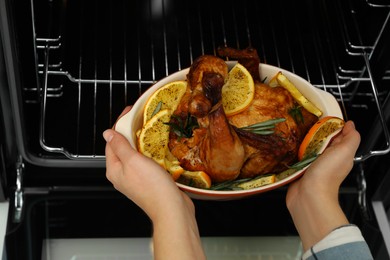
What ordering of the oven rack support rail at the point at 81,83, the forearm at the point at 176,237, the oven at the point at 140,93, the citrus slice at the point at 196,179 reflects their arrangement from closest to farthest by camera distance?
the forearm at the point at 176,237, the citrus slice at the point at 196,179, the oven rack support rail at the point at 81,83, the oven at the point at 140,93

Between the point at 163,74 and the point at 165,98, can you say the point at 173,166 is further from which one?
the point at 163,74

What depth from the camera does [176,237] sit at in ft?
3.69

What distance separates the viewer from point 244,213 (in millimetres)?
1586

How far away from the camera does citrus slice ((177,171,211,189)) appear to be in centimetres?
122

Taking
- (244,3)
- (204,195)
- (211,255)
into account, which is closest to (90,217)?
(211,255)

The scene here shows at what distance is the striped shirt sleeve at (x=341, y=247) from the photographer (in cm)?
117

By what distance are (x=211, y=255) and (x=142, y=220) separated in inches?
7.0

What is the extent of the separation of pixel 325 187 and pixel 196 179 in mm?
238

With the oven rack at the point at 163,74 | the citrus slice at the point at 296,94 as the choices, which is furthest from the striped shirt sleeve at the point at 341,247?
the oven rack at the point at 163,74

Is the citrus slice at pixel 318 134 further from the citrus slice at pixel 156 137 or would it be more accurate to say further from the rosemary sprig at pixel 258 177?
the citrus slice at pixel 156 137

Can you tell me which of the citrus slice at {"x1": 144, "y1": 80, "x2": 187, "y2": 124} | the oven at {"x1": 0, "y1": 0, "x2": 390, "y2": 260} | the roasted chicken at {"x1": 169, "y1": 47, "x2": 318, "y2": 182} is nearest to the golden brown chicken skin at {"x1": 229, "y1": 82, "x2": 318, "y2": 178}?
the roasted chicken at {"x1": 169, "y1": 47, "x2": 318, "y2": 182}

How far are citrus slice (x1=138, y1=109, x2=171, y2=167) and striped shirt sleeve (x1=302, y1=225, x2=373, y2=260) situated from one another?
0.31m

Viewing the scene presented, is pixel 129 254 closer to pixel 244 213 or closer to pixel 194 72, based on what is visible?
pixel 244 213

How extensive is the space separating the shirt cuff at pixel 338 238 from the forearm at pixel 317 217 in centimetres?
3
